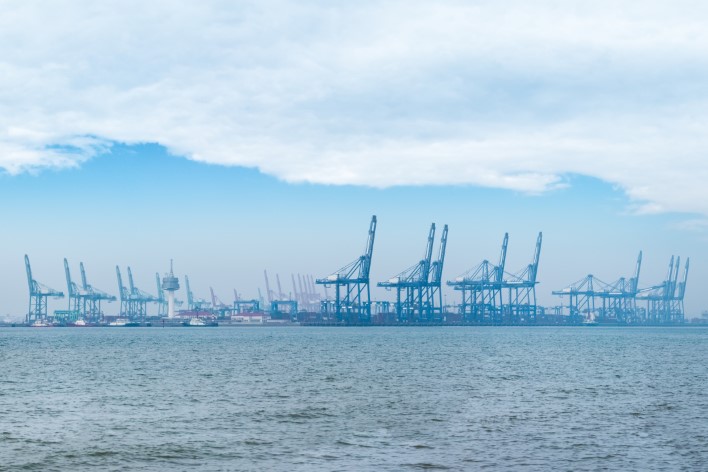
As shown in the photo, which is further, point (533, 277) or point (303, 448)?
point (533, 277)

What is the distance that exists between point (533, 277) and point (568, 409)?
6599 inches

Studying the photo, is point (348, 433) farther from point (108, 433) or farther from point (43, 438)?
point (43, 438)

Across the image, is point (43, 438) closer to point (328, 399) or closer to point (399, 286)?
point (328, 399)

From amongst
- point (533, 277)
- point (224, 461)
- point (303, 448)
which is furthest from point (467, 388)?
point (533, 277)

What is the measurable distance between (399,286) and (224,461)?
516ft

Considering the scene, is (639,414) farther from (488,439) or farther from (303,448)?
(303,448)

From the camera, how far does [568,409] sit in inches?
1172

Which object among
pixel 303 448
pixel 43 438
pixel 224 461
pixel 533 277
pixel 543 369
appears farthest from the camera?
pixel 533 277

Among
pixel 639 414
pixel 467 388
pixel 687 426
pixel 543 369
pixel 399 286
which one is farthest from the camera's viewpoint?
pixel 399 286

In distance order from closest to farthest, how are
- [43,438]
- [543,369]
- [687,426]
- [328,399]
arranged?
[43,438] → [687,426] → [328,399] → [543,369]

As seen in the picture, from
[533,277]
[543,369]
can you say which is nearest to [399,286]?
[533,277]

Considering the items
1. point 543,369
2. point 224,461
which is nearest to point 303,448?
point 224,461

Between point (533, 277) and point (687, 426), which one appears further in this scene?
point (533, 277)

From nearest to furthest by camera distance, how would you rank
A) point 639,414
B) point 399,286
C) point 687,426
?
point 687,426 < point 639,414 < point 399,286
